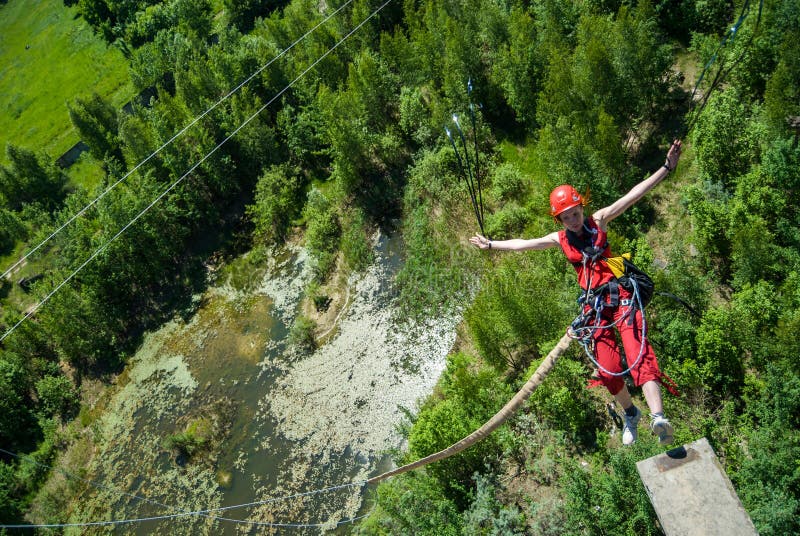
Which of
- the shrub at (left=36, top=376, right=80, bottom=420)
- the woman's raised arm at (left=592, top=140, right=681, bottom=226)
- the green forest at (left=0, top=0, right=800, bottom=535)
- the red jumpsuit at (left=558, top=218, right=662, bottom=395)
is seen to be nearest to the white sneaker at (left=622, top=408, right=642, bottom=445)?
the red jumpsuit at (left=558, top=218, right=662, bottom=395)

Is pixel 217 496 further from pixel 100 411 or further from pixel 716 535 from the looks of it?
pixel 716 535

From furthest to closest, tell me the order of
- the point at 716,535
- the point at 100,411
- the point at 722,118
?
the point at 100,411 → the point at 722,118 → the point at 716,535

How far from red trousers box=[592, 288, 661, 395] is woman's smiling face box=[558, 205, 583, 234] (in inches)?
41.5

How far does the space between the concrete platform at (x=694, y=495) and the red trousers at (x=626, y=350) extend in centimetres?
100

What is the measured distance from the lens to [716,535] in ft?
19.8

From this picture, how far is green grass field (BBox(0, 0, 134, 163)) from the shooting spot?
44.4m

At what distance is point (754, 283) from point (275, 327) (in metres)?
16.9

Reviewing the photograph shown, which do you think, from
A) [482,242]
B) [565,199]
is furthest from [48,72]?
[565,199]

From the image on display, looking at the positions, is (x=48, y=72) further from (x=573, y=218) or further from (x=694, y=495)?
(x=694, y=495)

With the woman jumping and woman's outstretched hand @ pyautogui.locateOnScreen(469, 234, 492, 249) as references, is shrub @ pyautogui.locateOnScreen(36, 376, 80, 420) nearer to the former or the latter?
woman's outstretched hand @ pyautogui.locateOnScreen(469, 234, 492, 249)

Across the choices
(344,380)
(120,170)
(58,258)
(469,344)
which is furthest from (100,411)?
(469,344)

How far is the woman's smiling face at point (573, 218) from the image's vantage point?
723 cm

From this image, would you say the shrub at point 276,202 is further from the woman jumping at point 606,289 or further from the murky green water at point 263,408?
the woman jumping at point 606,289

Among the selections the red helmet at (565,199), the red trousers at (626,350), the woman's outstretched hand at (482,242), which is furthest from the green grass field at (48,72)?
the red trousers at (626,350)
